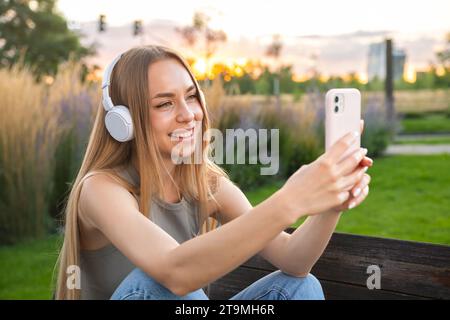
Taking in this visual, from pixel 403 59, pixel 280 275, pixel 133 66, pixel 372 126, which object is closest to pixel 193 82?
pixel 133 66

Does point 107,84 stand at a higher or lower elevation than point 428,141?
higher

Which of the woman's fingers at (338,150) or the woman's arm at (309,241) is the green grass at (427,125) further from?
the woman's fingers at (338,150)

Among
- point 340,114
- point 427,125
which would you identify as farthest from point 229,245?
point 427,125

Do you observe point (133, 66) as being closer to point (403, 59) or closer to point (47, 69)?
point (403, 59)

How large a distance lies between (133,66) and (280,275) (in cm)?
75

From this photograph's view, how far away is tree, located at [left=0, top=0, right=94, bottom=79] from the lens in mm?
25844

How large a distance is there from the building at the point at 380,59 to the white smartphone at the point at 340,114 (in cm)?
1120

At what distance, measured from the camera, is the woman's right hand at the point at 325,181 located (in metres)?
1.36

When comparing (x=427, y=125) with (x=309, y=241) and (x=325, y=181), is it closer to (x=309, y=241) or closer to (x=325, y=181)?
(x=309, y=241)

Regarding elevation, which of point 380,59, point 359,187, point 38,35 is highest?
point 38,35

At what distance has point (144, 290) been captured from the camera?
5.56 feet

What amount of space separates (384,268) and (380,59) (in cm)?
1215

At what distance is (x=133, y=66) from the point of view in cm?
188

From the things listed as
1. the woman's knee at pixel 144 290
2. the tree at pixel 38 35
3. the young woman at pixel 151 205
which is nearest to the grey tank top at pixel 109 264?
the young woman at pixel 151 205
